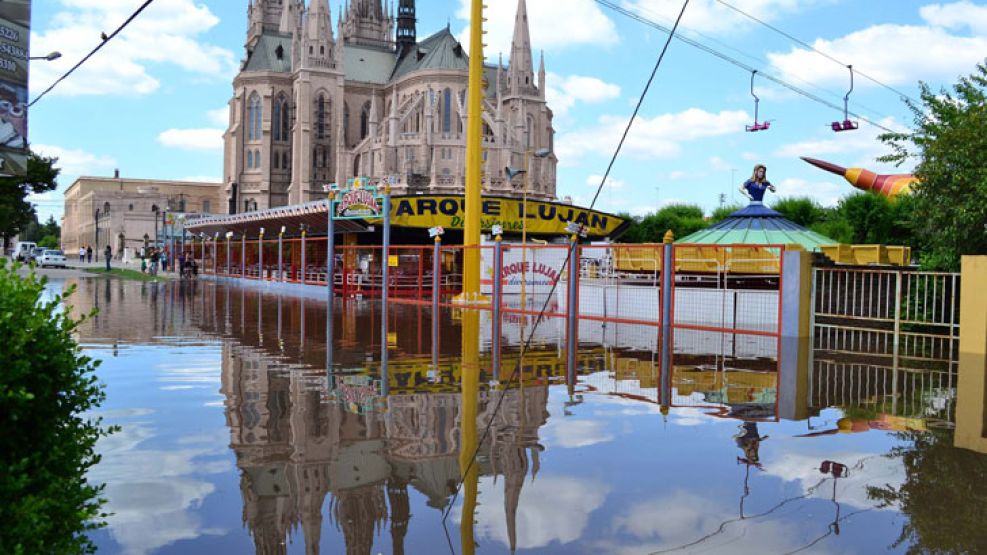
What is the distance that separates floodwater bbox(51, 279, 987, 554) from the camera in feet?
16.0

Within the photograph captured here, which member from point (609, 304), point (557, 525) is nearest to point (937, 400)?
point (557, 525)

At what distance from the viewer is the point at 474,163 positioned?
25.6m

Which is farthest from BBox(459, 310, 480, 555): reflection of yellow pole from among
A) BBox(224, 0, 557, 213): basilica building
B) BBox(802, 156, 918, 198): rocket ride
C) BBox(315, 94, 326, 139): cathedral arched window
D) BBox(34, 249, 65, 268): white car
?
BBox(315, 94, 326, 139): cathedral arched window

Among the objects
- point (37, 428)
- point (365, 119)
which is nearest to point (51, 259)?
point (365, 119)

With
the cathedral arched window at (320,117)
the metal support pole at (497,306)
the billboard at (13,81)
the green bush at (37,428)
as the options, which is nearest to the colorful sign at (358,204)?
the metal support pole at (497,306)

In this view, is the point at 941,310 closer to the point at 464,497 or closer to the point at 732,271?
the point at 732,271

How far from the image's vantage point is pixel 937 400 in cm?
995

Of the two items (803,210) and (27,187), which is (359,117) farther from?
(803,210)

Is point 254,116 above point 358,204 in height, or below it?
above

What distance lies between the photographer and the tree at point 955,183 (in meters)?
17.3

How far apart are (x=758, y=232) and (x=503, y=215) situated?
17.3 meters

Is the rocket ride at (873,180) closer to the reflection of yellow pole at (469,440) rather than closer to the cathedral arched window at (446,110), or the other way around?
the reflection of yellow pole at (469,440)

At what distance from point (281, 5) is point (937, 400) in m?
130

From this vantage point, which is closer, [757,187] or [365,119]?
[757,187]
